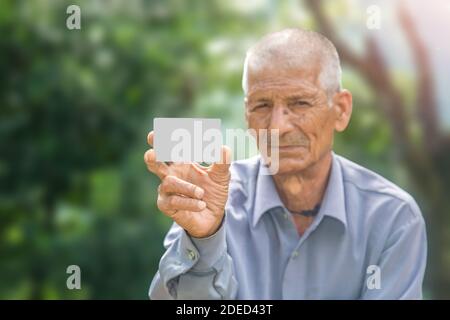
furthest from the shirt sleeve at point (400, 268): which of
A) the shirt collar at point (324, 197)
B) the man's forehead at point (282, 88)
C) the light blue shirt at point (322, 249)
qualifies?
the man's forehead at point (282, 88)

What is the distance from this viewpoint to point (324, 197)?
4.89 feet

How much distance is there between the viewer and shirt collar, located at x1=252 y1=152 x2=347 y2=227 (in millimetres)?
1456

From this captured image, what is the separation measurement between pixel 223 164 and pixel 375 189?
0.36m

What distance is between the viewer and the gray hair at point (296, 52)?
1.43 meters

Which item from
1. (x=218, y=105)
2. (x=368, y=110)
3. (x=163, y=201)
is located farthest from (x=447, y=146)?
(x=163, y=201)

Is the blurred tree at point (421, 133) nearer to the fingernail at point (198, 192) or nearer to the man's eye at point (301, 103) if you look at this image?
the man's eye at point (301, 103)

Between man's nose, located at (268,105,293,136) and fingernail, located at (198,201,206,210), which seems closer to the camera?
fingernail, located at (198,201,206,210)

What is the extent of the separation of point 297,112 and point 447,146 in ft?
3.50

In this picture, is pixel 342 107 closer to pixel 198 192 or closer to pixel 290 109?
pixel 290 109

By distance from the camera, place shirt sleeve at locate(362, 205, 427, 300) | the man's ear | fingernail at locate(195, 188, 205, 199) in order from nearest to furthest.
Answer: fingernail at locate(195, 188, 205, 199), shirt sleeve at locate(362, 205, 427, 300), the man's ear

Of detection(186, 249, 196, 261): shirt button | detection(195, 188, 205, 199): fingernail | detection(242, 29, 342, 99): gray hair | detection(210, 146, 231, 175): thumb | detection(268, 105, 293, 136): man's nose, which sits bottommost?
detection(186, 249, 196, 261): shirt button

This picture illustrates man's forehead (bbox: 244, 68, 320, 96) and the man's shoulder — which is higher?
man's forehead (bbox: 244, 68, 320, 96)

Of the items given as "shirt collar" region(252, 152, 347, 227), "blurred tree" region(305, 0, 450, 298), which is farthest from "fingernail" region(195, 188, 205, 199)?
"blurred tree" region(305, 0, 450, 298)

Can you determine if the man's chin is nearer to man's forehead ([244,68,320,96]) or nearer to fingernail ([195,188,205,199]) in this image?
man's forehead ([244,68,320,96])
